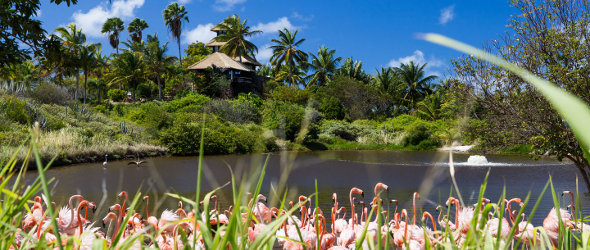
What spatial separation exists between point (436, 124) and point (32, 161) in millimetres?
25510

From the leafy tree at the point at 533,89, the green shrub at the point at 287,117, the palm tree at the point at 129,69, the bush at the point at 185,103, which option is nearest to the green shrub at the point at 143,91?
the palm tree at the point at 129,69

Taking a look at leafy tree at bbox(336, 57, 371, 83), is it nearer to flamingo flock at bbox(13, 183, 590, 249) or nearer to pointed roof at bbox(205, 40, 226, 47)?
pointed roof at bbox(205, 40, 226, 47)

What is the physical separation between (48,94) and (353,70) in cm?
2883

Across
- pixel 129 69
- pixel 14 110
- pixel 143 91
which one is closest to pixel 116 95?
pixel 143 91

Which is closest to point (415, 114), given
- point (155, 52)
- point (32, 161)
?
point (155, 52)

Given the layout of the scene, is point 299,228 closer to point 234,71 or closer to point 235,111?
point 235,111

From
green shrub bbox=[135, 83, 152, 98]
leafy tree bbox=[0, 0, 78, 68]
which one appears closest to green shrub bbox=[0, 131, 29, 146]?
leafy tree bbox=[0, 0, 78, 68]

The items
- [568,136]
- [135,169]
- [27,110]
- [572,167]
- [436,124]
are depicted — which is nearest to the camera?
[568,136]

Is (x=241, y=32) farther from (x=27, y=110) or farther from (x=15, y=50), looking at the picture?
(x=15, y=50)

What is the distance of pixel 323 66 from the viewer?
162 ft

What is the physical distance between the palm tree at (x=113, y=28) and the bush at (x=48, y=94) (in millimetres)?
21581

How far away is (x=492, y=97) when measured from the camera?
24.2ft

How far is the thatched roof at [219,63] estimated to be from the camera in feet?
134

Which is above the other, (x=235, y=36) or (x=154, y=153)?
(x=235, y=36)
